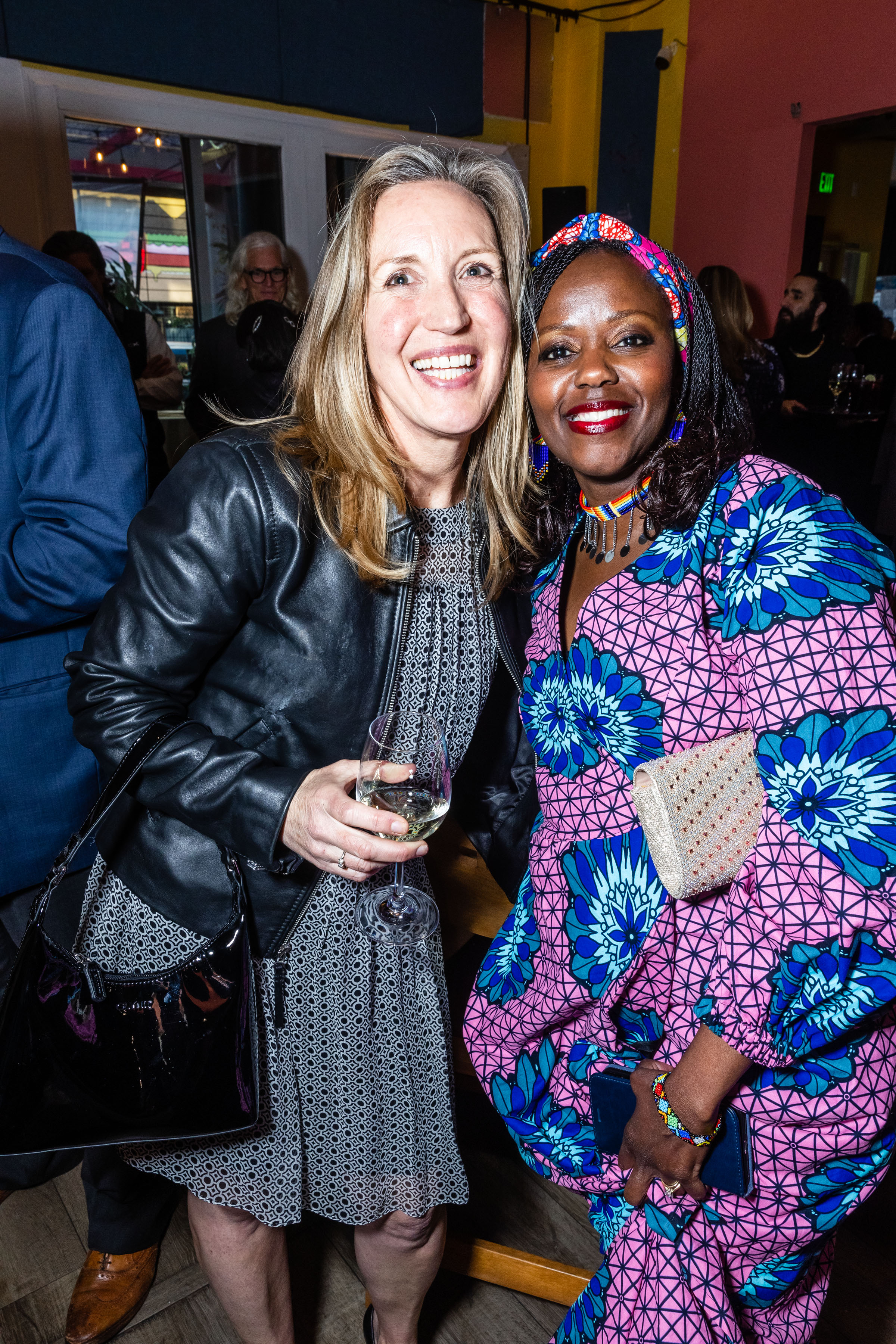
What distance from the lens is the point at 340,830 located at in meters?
1.05

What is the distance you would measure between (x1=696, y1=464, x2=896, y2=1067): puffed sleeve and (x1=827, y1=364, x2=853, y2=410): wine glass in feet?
11.7

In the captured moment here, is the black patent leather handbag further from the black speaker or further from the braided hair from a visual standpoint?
the black speaker

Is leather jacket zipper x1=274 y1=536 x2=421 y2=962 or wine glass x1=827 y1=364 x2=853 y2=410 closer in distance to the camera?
leather jacket zipper x1=274 y1=536 x2=421 y2=962

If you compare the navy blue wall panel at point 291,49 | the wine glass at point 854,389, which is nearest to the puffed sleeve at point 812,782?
the wine glass at point 854,389

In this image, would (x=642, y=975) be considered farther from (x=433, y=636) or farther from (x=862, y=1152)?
(x=433, y=636)

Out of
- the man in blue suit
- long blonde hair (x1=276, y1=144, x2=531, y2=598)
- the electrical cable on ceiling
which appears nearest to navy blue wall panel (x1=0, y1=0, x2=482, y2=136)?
the electrical cable on ceiling

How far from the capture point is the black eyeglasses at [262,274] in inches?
177

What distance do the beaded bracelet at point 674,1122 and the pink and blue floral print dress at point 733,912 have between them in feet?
0.17

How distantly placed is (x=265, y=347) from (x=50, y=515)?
2318 mm

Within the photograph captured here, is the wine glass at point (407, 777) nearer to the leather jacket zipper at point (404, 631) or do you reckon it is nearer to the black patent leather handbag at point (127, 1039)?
the leather jacket zipper at point (404, 631)

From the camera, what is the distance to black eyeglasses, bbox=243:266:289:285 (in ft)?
14.7

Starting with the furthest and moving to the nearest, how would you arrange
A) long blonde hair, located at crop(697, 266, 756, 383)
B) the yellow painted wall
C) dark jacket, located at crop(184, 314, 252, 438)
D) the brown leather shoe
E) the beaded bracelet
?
the yellow painted wall
long blonde hair, located at crop(697, 266, 756, 383)
dark jacket, located at crop(184, 314, 252, 438)
the brown leather shoe
the beaded bracelet

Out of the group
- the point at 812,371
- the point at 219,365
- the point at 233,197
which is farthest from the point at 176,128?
the point at 812,371

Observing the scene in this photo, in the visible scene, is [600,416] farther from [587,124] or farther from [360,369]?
[587,124]
